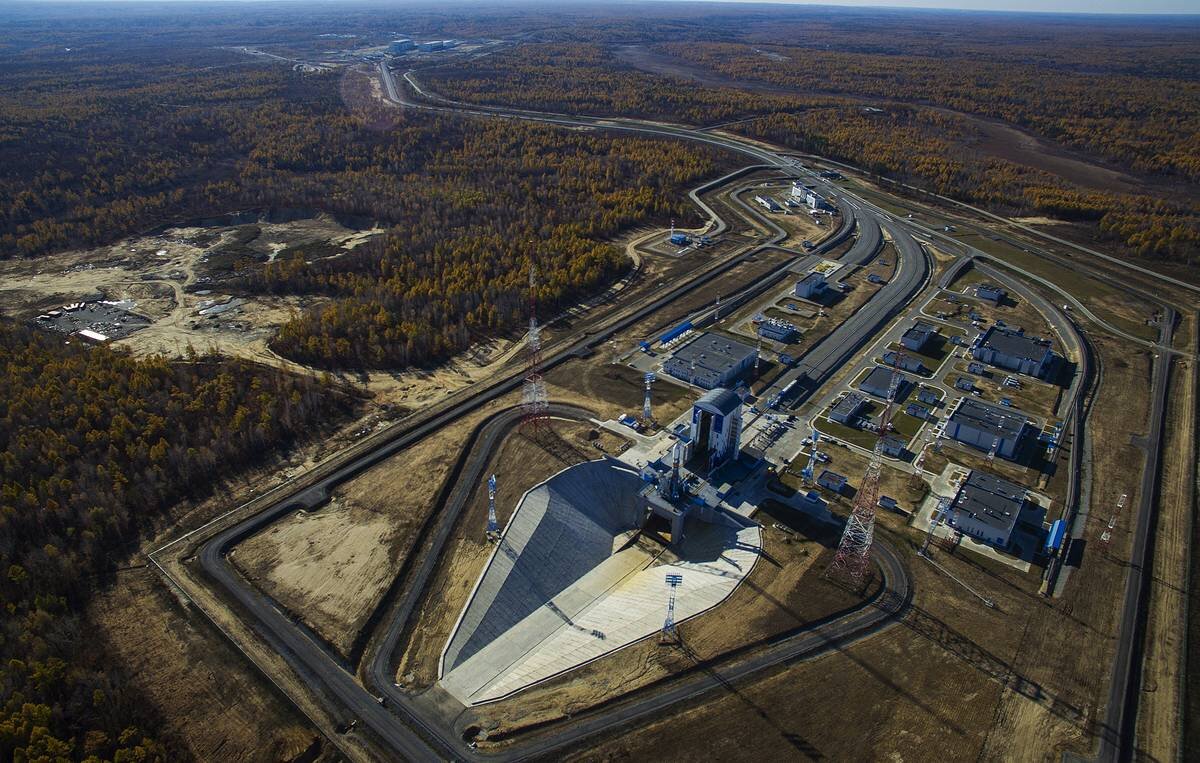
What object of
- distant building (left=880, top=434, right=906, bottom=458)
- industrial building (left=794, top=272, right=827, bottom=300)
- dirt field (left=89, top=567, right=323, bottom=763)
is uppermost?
industrial building (left=794, top=272, right=827, bottom=300)

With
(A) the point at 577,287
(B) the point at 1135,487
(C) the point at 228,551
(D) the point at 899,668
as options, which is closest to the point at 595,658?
(D) the point at 899,668

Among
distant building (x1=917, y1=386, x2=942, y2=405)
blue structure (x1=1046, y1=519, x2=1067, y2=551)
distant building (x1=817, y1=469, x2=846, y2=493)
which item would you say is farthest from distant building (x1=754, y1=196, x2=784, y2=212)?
blue structure (x1=1046, y1=519, x2=1067, y2=551)

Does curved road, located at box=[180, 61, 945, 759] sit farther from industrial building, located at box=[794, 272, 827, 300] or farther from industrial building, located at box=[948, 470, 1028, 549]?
industrial building, located at box=[794, 272, 827, 300]

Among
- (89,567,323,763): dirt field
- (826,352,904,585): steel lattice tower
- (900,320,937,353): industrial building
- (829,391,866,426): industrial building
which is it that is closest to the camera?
(89,567,323,763): dirt field

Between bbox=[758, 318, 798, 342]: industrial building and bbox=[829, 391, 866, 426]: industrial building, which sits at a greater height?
bbox=[758, 318, 798, 342]: industrial building

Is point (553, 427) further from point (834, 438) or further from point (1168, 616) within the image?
point (1168, 616)

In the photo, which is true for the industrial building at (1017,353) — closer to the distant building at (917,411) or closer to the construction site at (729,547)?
the construction site at (729,547)

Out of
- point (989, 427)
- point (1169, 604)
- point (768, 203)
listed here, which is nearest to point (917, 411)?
point (989, 427)
